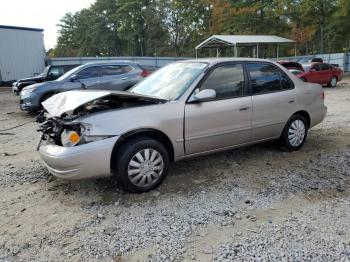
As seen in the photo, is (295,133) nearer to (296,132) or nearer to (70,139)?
(296,132)

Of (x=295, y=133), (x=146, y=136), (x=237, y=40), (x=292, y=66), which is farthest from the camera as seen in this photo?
(x=237, y=40)

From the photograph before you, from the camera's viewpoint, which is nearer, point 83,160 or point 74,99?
point 83,160

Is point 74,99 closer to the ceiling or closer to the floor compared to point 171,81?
closer to the floor

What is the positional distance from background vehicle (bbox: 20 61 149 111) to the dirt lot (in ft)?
17.3

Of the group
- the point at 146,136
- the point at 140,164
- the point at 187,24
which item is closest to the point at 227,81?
the point at 146,136

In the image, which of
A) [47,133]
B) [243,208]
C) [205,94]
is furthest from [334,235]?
[47,133]

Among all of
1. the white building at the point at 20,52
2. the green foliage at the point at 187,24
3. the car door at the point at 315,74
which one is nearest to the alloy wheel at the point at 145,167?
the car door at the point at 315,74

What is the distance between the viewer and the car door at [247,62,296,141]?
16.8 ft

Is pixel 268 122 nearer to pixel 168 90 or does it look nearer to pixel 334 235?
pixel 168 90

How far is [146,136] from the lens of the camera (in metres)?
4.21

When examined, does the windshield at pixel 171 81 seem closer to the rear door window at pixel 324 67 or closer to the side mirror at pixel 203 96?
the side mirror at pixel 203 96

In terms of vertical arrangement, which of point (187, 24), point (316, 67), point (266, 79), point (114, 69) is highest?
point (187, 24)

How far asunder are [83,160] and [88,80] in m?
7.56

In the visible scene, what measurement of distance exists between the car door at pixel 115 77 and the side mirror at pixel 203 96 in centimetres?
709
